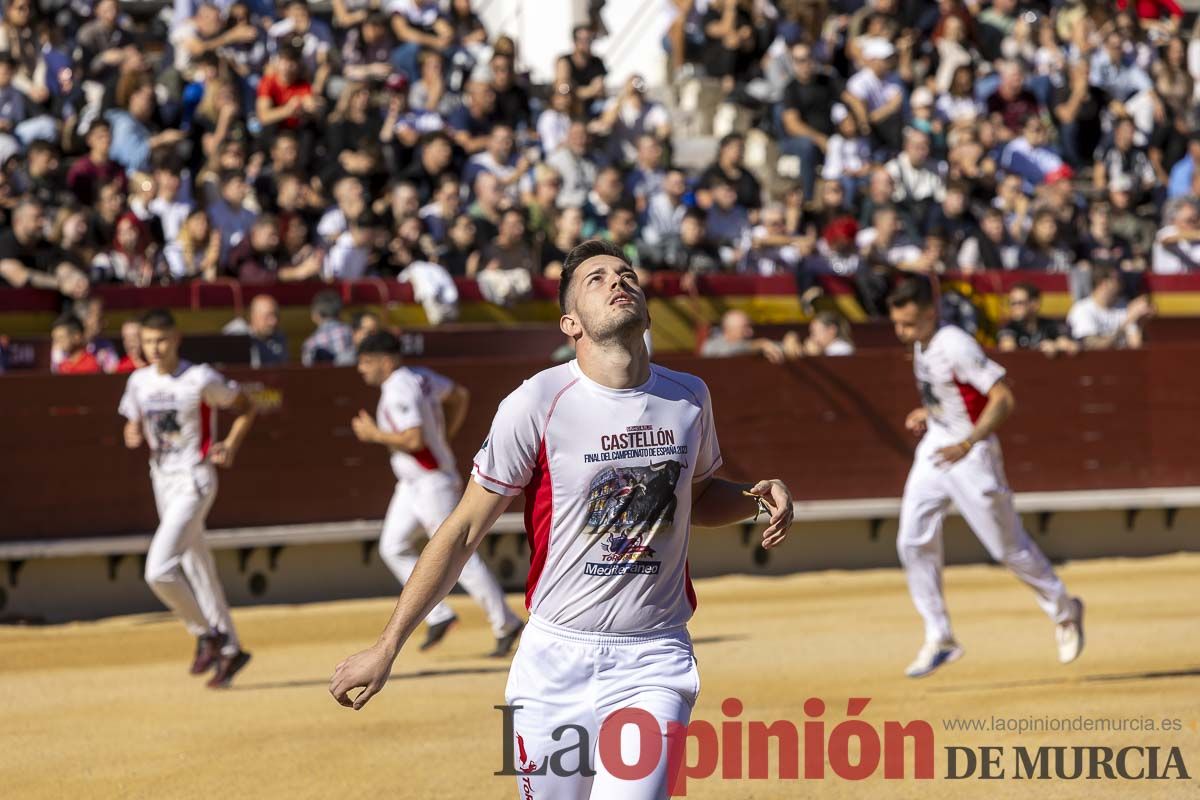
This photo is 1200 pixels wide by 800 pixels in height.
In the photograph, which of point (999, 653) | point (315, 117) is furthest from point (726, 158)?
point (999, 653)

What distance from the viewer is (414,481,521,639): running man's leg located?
9891mm

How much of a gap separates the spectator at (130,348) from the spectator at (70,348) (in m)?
0.17

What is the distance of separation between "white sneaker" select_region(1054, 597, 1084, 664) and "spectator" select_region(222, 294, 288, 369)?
5814 mm

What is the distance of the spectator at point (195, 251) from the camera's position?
12.6m

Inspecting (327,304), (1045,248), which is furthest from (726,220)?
(327,304)

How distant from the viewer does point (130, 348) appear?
1180cm

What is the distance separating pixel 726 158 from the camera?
591 inches

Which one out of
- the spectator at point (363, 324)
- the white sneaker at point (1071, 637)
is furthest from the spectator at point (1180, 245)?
the white sneaker at point (1071, 637)

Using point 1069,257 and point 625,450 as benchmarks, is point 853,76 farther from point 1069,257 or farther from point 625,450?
point 625,450

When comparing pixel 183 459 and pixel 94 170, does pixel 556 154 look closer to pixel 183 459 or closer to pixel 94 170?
pixel 94 170

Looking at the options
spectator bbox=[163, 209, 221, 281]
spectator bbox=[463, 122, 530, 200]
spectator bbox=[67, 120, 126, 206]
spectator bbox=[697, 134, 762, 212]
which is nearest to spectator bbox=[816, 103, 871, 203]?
spectator bbox=[697, 134, 762, 212]

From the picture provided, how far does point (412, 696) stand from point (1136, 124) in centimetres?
1120

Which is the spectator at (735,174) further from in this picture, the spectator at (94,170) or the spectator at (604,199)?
the spectator at (94,170)

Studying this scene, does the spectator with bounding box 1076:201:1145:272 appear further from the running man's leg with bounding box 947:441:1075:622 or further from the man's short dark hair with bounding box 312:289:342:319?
the running man's leg with bounding box 947:441:1075:622
